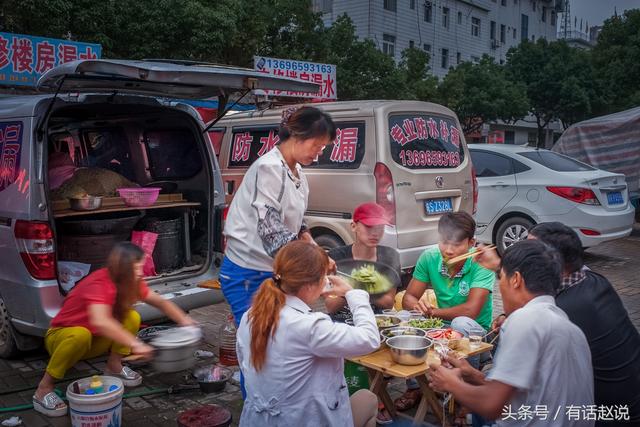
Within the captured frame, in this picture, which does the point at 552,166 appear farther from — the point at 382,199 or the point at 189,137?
the point at 189,137

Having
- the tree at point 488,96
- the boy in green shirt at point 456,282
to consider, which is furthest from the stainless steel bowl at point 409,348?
the tree at point 488,96

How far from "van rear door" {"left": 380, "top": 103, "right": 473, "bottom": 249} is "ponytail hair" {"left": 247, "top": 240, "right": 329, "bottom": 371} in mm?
3548

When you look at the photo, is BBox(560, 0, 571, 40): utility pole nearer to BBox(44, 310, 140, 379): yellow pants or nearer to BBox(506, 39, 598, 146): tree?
BBox(506, 39, 598, 146): tree

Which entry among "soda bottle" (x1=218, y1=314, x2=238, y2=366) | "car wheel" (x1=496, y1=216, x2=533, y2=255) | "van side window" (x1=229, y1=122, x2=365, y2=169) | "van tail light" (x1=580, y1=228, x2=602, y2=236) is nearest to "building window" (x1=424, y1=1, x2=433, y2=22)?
"car wheel" (x1=496, y1=216, x2=533, y2=255)

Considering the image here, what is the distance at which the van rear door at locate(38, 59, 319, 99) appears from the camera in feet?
12.3

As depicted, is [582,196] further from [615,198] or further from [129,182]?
[129,182]

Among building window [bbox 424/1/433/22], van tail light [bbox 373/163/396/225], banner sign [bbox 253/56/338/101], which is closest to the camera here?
van tail light [bbox 373/163/396/225]

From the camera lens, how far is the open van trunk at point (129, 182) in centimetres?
478

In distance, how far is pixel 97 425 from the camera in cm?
326

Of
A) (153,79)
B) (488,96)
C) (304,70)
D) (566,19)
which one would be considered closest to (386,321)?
(153,79)

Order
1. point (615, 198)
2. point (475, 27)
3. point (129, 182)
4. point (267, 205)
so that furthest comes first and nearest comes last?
point (475, 27), point (615, 198), point (129, 182), point (267, 205)

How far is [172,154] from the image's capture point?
568 centimetres

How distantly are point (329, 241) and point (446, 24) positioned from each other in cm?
3041

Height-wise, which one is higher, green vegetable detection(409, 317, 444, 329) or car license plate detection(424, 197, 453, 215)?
car license plate detection(424, 197, 453, 215)
